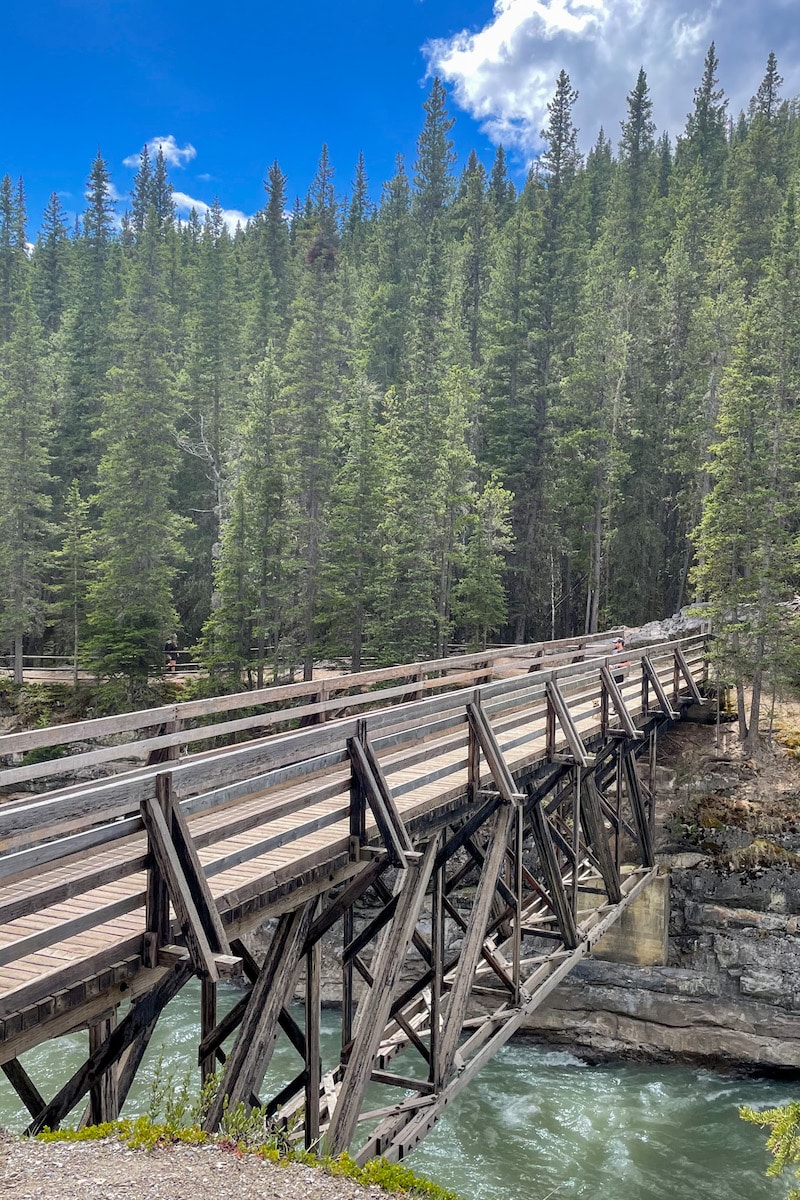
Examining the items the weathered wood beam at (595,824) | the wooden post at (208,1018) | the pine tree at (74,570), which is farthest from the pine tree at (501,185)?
the wooden post at (208,1018)

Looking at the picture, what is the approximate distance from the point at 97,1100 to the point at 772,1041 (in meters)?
16.5

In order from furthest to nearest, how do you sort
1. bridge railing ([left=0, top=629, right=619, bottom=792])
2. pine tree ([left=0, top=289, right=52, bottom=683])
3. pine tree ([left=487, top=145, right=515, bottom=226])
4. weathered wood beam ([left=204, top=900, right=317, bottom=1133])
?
pine tree ([left=487, top=145, right=515, bottom=226]) < pine tree ([left=0, top=289, right=52, bottom=683]) < weathered wood beam ([left=204, top=900, right=317, bottom=1133]) < bridge railing ([left=0, top=629, right=619, bottom=792])

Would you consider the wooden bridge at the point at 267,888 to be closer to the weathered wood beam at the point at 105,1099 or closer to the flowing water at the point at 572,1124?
the weathered wood beam at the point at 105,1099

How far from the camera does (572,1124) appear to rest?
15773mm

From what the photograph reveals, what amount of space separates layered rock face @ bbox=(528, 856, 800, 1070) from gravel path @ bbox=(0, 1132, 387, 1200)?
15409mm

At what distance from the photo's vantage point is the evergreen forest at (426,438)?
1267 inches

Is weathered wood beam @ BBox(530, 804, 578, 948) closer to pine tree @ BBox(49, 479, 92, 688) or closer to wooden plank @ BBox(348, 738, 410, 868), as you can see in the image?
wooden plank @ BBox(348, 738, 410, 868)

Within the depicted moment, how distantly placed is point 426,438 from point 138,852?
28.3m

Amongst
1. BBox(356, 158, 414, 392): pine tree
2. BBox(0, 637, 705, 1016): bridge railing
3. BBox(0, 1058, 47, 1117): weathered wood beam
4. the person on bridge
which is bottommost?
BBox(0, 1058, 47, 1117): weathered wood beam

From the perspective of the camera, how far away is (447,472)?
3353 cm

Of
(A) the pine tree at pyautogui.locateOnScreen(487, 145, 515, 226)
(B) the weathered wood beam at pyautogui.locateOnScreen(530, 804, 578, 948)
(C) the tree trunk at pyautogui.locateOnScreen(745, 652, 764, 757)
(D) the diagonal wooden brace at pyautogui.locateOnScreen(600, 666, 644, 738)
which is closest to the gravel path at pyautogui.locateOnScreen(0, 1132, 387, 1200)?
(B) the weathered wood beam at pyautogui.locateOnScreen(530, 804, 578, 948)

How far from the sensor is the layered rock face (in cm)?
1817

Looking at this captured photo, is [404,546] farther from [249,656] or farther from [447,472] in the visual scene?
[249,656]

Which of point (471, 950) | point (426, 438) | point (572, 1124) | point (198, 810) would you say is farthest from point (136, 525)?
point (198, 810)
